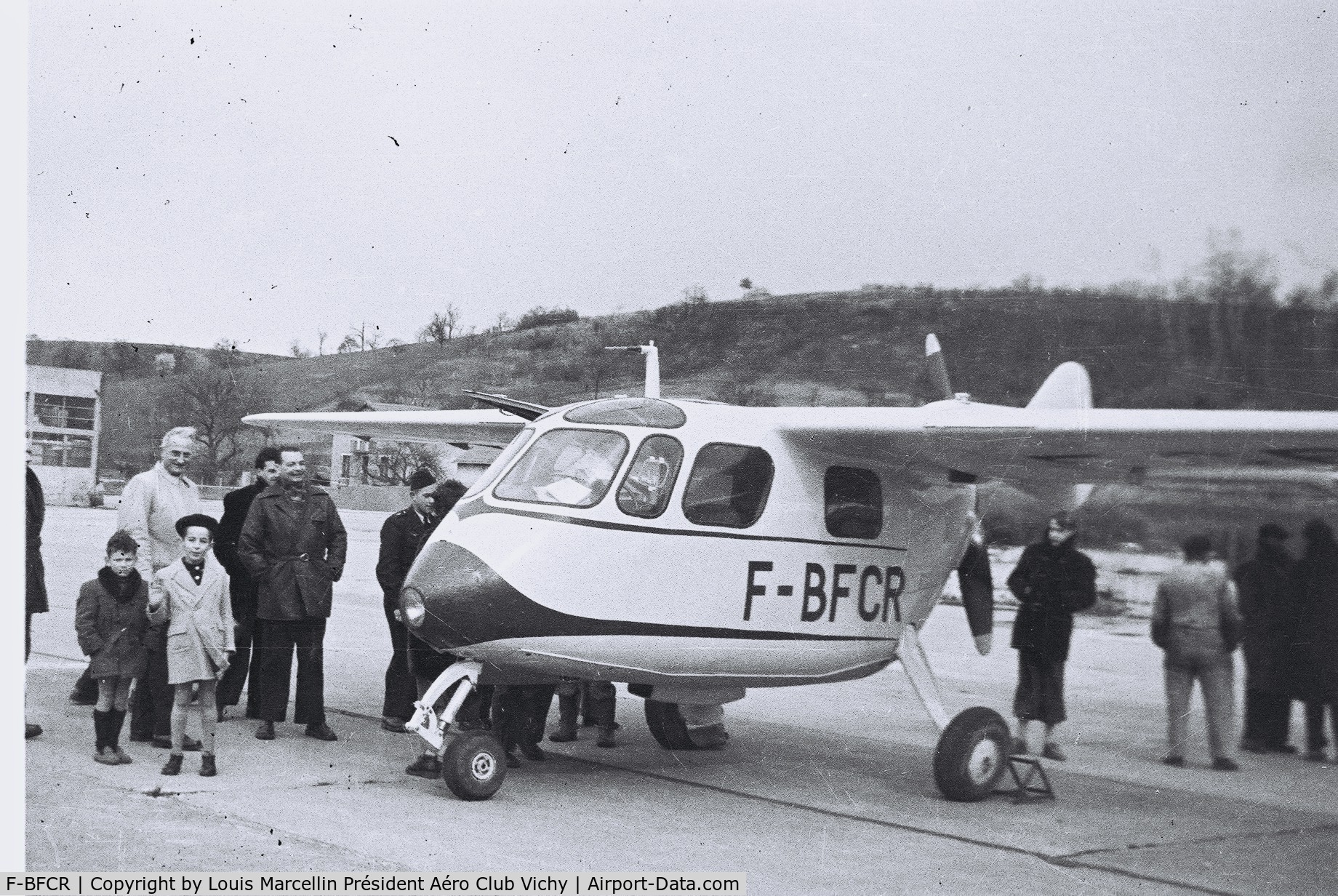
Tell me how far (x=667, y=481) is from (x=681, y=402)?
0.64 m

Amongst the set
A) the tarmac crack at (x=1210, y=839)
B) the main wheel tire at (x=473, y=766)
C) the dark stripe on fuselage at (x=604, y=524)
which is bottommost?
the tarmac crack at (x=1210, y=839)

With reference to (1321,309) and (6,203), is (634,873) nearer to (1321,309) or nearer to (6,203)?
(1321,309)

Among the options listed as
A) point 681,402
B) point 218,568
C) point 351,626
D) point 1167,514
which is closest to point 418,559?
point 218,568

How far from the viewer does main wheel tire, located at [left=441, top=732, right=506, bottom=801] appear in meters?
7.25

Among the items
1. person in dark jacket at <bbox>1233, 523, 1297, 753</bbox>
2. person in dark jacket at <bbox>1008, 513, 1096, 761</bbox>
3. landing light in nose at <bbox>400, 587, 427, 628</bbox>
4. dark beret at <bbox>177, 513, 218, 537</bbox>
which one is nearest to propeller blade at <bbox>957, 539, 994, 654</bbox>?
person in dark jacket at <bbox>1008, 513, 1096, 761</bbox>

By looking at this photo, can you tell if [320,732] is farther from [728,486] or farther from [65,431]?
[728,486]

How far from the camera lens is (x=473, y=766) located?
7309 millimetres

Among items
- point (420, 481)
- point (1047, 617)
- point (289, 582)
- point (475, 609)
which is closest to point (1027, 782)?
point (1047, 617)

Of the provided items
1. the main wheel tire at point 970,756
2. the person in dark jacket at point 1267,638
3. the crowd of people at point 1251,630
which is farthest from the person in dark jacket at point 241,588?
the person in dark jacket at point 1267,638

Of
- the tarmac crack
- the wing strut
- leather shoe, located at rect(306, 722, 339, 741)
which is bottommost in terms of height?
leather shoe, located at rect(306, 722, 339, 741)

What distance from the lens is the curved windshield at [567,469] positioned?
7.52 meters

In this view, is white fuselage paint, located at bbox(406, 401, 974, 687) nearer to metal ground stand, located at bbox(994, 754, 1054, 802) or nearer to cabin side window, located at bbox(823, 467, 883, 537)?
cabin side window, located at bbox(823, 467, 883, 537)

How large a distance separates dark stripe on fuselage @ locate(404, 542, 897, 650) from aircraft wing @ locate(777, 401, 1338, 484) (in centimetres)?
191

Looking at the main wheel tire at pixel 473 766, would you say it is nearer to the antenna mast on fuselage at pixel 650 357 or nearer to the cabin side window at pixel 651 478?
the cabin side window at pixel 651 478
